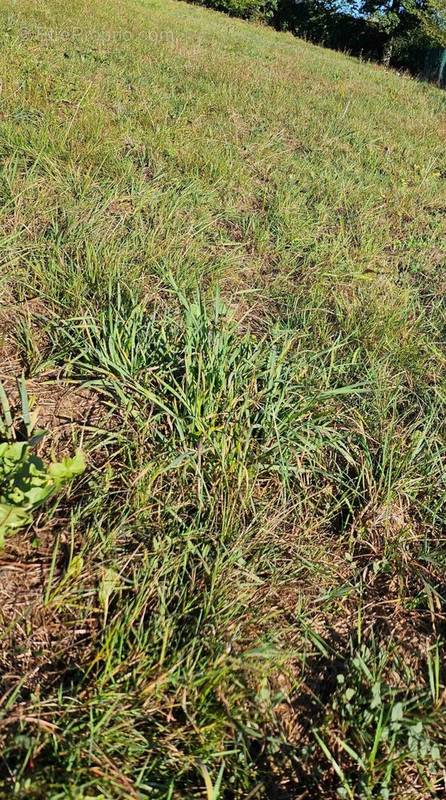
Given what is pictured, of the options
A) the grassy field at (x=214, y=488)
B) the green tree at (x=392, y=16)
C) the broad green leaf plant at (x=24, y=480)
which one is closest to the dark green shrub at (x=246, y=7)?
the green tree at (x=392, y=16)

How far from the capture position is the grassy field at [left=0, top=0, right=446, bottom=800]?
129 centimetres

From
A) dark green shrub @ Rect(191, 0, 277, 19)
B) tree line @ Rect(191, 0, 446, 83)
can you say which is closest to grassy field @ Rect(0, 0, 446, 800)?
tree line @ Rect(191, 0, 446, 83)

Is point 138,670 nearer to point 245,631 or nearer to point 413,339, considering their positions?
point 245,631

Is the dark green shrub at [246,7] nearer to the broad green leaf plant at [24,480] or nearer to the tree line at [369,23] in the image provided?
the tree line at [369,23]

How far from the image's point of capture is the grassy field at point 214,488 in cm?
129

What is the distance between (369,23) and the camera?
1159 inches

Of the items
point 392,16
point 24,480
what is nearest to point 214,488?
point 24,480

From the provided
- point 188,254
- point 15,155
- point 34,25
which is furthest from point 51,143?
point 34,25

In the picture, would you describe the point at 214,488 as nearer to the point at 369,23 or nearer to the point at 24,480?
the point at 24,480

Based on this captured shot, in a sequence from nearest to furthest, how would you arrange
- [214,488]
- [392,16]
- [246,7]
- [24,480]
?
[24,480] < [214,488] < [392,16] < [246,7]

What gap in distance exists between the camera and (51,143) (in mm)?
3523

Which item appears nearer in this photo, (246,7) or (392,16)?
(392,16)

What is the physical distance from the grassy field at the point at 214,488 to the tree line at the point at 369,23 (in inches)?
963

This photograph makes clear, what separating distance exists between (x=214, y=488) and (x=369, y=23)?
35589 mm
